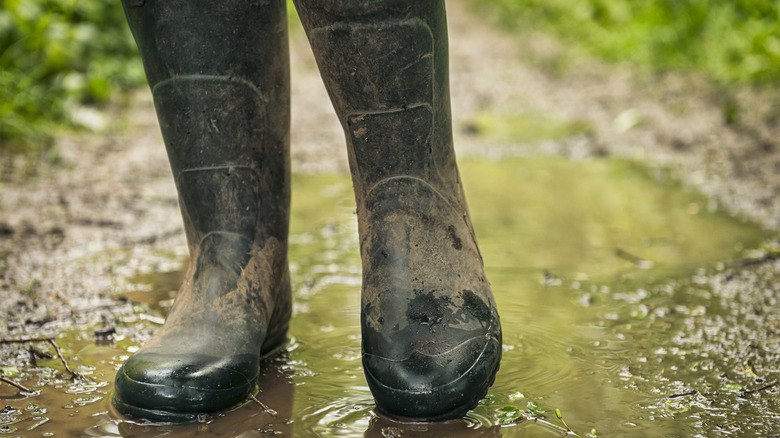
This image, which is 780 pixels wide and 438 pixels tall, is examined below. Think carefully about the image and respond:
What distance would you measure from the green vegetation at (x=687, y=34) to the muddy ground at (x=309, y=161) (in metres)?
0.18

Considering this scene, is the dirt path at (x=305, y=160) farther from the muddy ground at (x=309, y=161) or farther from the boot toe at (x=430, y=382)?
the boot toe at (x=430, y=382)

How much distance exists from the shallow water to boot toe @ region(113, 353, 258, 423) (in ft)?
0.09

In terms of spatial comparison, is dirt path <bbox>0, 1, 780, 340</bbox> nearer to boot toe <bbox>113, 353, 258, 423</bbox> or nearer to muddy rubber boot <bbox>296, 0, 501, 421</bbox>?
boot toe <bbox>113, 353, 258, 423</bbox>

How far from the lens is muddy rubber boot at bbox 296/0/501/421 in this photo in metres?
1.15

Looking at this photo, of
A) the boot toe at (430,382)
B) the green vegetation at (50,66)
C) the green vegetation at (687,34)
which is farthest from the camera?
the green vegetation at (687,34)

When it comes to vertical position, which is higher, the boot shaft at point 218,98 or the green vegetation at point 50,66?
the green vegetation at point 50,66

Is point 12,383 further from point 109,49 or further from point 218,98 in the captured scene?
point 109,49

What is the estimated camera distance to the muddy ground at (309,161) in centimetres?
186

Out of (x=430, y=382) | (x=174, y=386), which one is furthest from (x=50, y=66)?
(x=430, y=382)

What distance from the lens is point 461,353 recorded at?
1169mm

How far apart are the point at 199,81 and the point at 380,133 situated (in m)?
0.33

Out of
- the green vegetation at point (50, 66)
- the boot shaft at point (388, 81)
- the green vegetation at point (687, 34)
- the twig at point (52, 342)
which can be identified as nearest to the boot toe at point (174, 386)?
the twig at point (52, 342)

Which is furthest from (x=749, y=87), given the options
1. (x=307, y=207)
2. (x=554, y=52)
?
(x=554, y=52)

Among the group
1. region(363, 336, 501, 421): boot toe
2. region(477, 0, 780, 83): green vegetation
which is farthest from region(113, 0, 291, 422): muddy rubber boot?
region(477, 0, 780, 83): green vegetation
